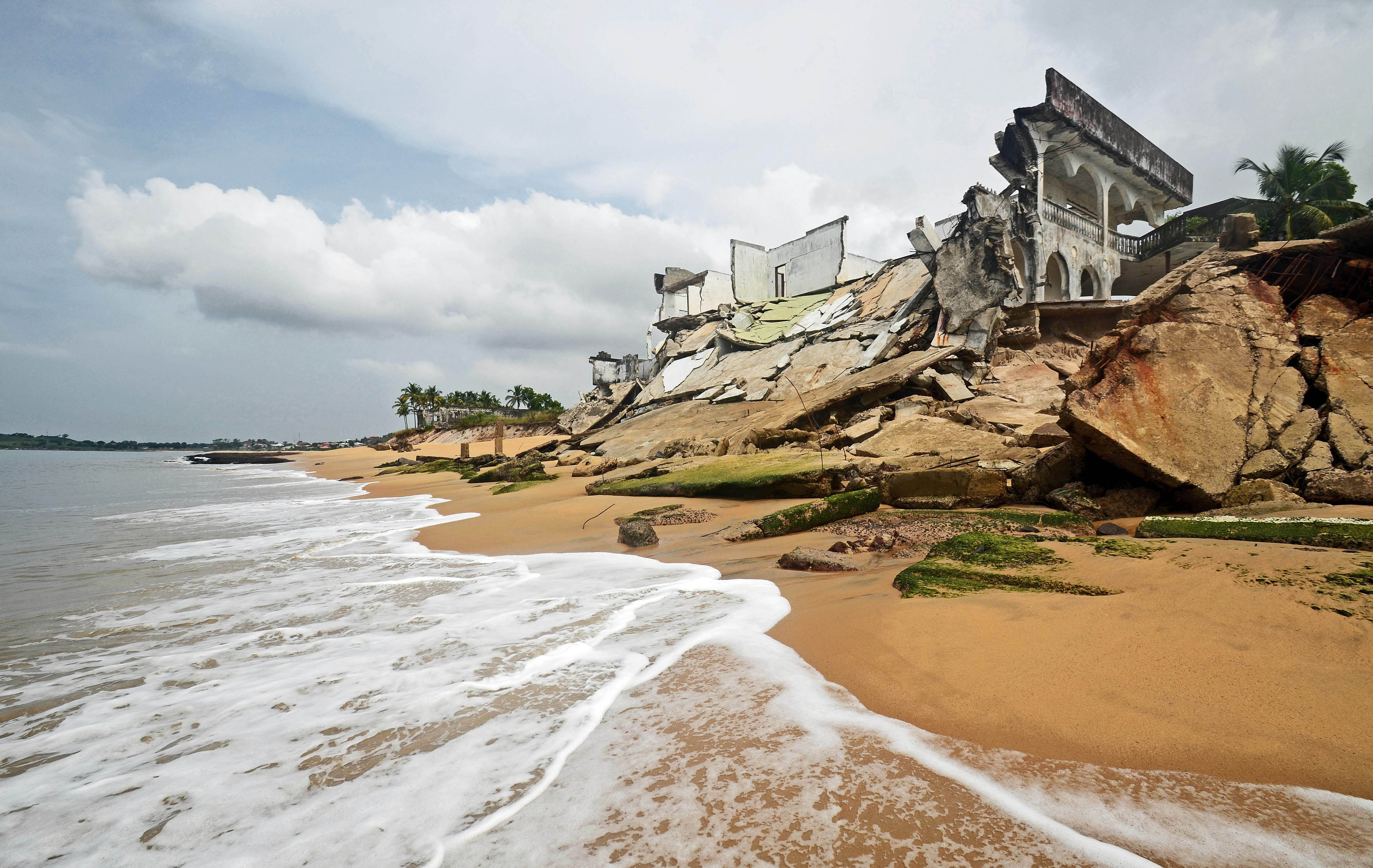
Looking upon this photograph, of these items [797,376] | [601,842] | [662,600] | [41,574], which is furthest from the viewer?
[797,376]

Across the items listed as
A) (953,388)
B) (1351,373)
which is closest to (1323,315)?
(1351,373)

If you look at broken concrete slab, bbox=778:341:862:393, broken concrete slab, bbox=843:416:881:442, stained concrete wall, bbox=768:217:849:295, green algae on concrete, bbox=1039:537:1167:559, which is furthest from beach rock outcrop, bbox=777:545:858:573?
stained concrete wall, bbox=768:217:849:295

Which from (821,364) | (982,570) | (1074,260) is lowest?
(982,570)

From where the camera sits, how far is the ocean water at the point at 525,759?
1.31 meters

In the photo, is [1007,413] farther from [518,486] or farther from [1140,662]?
[518,486]

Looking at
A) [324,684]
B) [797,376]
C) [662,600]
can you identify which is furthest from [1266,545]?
[797,376]

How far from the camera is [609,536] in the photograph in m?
5.79

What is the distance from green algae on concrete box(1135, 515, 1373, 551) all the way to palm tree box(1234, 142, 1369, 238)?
32.7 m

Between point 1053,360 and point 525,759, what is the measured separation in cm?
1204

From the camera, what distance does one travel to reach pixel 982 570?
295 cm

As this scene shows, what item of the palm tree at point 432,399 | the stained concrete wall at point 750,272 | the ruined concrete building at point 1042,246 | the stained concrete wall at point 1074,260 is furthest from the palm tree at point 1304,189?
the palm tree at point 432,399

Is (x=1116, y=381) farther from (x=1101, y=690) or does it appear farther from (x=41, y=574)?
(x=41, y=574)

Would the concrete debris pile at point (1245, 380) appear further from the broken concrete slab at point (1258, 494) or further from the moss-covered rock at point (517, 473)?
the moss-covered rock at point (517, 473)

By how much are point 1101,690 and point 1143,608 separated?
26.3 inches
